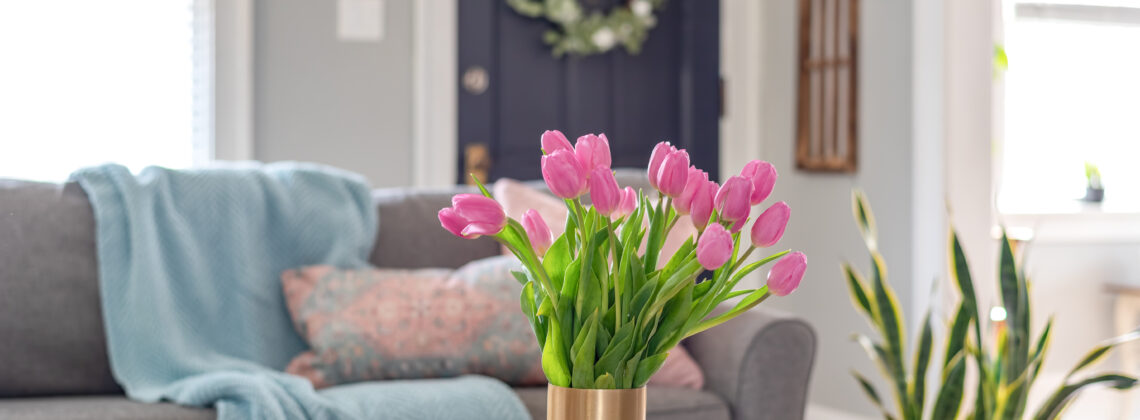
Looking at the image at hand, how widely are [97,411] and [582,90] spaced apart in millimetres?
2404

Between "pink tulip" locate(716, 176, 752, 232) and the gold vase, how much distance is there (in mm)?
183

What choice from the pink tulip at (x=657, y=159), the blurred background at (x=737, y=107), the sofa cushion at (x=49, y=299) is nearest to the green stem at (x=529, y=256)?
the pink tulip at (x=657, y=159)

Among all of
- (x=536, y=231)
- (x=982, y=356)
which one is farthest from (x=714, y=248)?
(x=982, y=356)

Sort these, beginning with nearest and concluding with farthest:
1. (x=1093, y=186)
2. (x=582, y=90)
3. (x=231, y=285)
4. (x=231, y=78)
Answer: (x=231, y=285), (x=231, y=78), (x=582, y=90), (x=1093, y=186)

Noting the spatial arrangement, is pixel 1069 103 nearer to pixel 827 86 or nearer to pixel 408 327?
pixel 827 86

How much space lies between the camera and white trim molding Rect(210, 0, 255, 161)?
11.2 ft

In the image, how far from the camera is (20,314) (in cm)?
191

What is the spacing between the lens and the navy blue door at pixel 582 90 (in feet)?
12.2

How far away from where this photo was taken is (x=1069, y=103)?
4438 mm

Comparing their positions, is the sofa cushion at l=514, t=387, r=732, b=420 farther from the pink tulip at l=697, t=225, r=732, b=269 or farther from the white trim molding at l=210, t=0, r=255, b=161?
the white trim molding at l=210, t=0, r=255, b=161

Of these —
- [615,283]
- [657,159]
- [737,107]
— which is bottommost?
[615,283]

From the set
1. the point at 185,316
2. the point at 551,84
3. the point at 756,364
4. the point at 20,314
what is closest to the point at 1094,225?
the point at 551,84

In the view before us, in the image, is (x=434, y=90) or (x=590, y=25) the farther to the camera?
(x=590, y=25)

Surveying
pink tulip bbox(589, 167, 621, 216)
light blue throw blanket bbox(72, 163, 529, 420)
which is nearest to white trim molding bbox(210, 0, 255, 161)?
light blue throw blanket bbox(72, 163, 529, 420)
